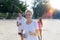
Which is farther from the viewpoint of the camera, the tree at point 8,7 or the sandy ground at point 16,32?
the tree at point 8,7

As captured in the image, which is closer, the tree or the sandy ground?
the sandy ground

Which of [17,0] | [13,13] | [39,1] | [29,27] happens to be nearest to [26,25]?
[29,27]

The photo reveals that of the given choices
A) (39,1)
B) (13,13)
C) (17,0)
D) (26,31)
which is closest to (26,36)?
→ (26,31)

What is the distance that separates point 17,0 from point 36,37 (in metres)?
61.8

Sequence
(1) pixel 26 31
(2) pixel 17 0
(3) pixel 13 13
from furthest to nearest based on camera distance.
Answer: (2) pixel 17 0, (3) pixel 13 13, (1) pixel 26 31

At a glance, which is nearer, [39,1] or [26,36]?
[26,36]

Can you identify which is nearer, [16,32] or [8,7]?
[16,32]

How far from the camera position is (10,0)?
6475 cm

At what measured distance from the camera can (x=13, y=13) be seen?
205ft

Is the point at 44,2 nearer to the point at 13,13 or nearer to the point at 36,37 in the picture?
the point at 13,13

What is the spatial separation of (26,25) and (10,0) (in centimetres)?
5967

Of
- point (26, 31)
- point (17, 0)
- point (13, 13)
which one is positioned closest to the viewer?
point (26, 31)

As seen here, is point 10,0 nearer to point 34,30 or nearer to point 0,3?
point 0,3

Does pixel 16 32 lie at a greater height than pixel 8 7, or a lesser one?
lesser
